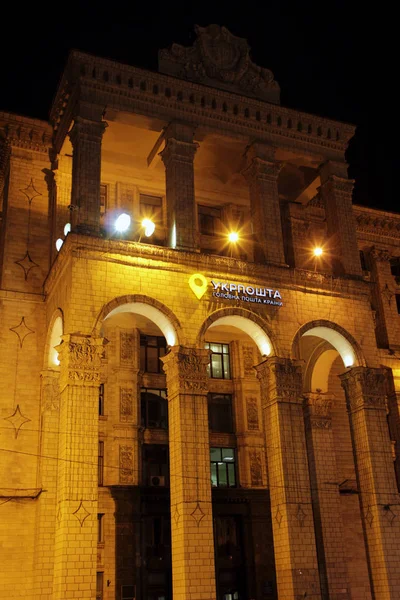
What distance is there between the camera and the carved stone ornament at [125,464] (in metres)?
31.4

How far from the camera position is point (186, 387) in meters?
26.8

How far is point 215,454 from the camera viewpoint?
3441cm

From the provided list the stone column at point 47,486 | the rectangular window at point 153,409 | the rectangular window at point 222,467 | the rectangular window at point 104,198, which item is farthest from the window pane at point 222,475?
the rectangular window at point 104,198

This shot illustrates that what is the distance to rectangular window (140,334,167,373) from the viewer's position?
34.7m

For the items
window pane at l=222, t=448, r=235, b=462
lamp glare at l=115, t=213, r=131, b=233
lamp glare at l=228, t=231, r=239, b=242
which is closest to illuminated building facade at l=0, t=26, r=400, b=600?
window pane at l=222, t=448, r=235, b=462

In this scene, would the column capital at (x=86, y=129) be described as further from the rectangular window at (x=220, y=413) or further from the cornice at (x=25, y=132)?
the rectangular window at (x=220, y=413)

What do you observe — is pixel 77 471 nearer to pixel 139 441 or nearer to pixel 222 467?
pixel 139 441

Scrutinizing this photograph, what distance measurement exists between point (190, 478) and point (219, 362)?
11431 mm

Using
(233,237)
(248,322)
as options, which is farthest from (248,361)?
(248,322)

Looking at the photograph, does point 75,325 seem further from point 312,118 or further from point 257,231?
point 312,118

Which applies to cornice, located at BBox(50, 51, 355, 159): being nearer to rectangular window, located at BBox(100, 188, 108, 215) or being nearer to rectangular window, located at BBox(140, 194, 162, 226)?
rectangular window, located at BBox(100, 188, 108, 215)

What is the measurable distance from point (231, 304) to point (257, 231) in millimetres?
4568

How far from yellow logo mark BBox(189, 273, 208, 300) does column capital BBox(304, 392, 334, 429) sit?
933cm

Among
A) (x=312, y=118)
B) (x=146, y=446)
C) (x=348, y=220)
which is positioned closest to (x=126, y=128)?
(x=312, y=118)
